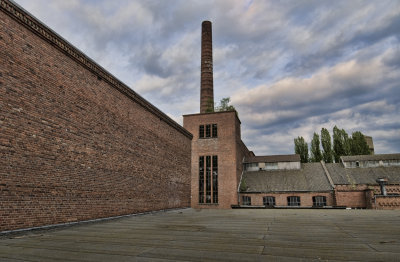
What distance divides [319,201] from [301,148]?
1582cm

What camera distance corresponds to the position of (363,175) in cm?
2962

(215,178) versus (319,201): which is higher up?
(215,178)

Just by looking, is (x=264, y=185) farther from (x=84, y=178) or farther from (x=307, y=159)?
(x=84, y=178)

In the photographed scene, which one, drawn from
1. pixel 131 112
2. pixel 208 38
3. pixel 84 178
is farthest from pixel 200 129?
pixel 84 178

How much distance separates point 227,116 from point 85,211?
2271cm

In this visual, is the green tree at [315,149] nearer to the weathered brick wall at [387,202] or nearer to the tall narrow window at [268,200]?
the tall narrow window at [268,200]

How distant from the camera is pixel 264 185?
30891mm

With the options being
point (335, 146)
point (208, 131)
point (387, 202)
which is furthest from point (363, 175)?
point (208, 131)

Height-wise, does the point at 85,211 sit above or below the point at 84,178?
below

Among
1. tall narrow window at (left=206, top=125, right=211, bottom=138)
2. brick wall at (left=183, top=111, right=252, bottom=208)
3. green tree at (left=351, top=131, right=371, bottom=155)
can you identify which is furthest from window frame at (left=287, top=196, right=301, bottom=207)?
green tree at (left=351, top=131, right=371, bottom=155)

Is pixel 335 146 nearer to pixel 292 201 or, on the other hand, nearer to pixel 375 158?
pixel 375 158

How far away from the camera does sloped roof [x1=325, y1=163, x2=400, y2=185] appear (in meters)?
28.4

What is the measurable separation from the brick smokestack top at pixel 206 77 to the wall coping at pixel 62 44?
2023cm

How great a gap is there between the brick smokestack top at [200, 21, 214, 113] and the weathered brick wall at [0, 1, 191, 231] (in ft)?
66.9
